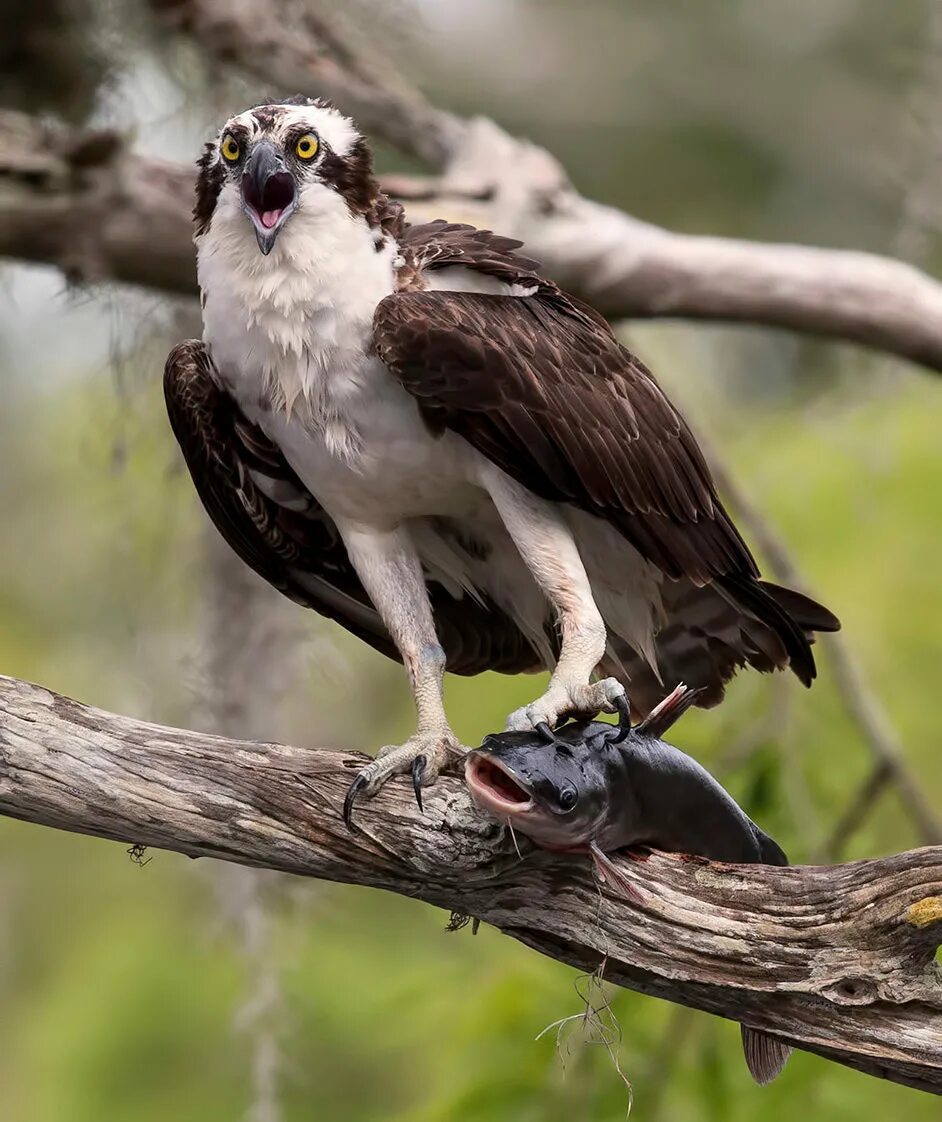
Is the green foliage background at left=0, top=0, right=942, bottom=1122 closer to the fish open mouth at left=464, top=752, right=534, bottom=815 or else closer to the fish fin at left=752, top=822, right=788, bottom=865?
the fish fin at left=752, top=822, right=788, bottom=865

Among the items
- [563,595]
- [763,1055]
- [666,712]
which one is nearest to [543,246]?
[563,595]

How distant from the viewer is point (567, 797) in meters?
2.87

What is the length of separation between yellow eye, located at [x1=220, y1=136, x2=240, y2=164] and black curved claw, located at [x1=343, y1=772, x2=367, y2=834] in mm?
1295

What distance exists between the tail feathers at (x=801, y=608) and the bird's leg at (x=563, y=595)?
1.78 feet

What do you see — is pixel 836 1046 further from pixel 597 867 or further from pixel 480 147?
pixel 480 147

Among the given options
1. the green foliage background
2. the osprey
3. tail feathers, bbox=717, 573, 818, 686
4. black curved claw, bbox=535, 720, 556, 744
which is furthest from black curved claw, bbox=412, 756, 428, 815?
the green foliage background

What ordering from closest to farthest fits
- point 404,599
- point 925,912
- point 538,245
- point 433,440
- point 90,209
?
1. point 925,912
2. point 433,440
3. point 404,599
4. point 90,209
5. point 538,245

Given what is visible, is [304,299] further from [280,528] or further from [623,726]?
[623,726]

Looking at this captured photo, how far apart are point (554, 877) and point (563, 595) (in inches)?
23.2

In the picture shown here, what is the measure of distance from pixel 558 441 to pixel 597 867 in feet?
2.79

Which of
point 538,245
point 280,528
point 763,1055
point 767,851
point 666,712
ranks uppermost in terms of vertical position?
point 538,245

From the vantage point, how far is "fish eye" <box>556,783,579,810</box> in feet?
9.39

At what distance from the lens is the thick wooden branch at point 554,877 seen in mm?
2850

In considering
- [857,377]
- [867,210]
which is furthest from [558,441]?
[867,210]
